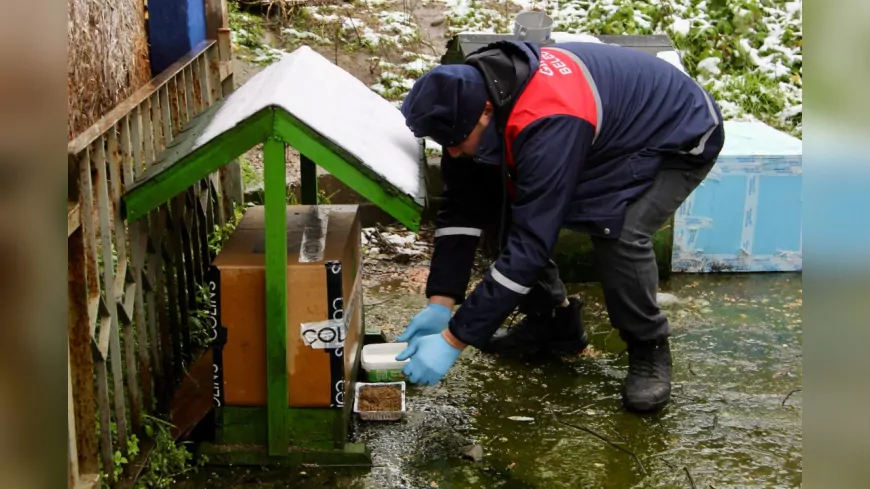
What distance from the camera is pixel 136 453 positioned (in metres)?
3.19

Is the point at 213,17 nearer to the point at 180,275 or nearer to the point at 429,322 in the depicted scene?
the point at 180,275

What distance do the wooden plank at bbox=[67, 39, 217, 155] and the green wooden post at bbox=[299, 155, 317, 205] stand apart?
2.43 feet

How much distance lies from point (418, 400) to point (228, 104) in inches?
61.0

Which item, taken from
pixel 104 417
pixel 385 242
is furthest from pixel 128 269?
pixel 385 242

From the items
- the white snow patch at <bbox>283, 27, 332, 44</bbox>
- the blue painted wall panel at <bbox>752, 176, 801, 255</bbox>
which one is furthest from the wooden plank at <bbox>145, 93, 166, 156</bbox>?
the white snow patch at <bbox>283, 27, 332, 44</bbox>

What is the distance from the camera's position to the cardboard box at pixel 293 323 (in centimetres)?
324

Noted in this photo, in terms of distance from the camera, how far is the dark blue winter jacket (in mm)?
3154

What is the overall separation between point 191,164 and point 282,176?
32 cm

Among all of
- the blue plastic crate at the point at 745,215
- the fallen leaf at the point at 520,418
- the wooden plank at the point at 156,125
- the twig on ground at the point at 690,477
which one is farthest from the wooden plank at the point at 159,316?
the blue plastic crate at the point at 745,215

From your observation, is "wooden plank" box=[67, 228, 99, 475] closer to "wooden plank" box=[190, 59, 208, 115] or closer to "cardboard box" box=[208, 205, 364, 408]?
"cardboard box" box=[208, 205, 364, 408]

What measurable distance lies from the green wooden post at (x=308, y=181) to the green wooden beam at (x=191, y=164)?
1222 mm

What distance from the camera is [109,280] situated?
2930mm

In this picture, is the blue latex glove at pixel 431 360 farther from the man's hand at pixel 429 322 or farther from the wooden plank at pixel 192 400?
the wooden plank at pixel 192 400
